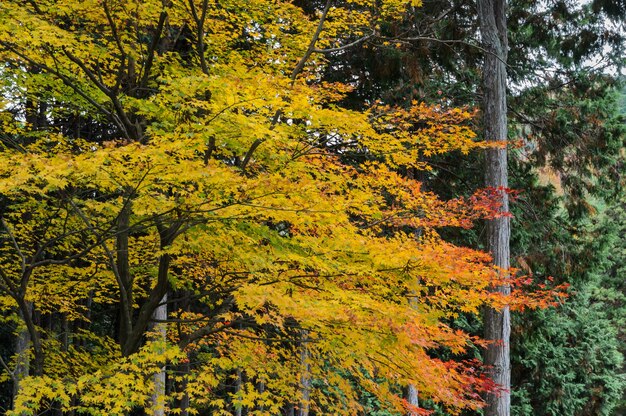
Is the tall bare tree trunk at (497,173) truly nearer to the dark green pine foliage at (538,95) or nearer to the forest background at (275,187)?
the forest background at (275,187)

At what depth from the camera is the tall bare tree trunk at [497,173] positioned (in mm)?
9328

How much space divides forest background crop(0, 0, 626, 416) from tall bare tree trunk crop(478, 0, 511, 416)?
50cm

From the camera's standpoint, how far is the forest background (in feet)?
19.1

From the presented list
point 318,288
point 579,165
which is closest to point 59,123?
point 318,288

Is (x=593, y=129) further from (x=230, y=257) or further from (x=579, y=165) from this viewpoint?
(x=230, y=257)

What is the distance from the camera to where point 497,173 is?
395 inches

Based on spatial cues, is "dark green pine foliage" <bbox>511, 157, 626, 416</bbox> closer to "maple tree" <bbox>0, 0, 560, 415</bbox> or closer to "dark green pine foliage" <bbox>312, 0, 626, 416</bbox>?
"dark green pine foliage" <bbox>312, 0, 626, 416</bbox>

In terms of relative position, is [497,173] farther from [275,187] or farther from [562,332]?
[562,332]

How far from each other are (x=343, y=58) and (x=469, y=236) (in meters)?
5.28

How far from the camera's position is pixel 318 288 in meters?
6.20

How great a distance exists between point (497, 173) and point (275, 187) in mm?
5594

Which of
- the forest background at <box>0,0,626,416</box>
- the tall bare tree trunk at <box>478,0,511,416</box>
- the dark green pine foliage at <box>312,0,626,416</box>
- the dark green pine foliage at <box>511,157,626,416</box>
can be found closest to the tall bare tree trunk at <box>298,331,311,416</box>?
the forest background at <box>0,0,626,416</box>

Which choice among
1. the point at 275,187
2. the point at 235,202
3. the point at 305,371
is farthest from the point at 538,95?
the point at 235,202

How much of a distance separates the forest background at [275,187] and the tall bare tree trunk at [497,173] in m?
0.50
